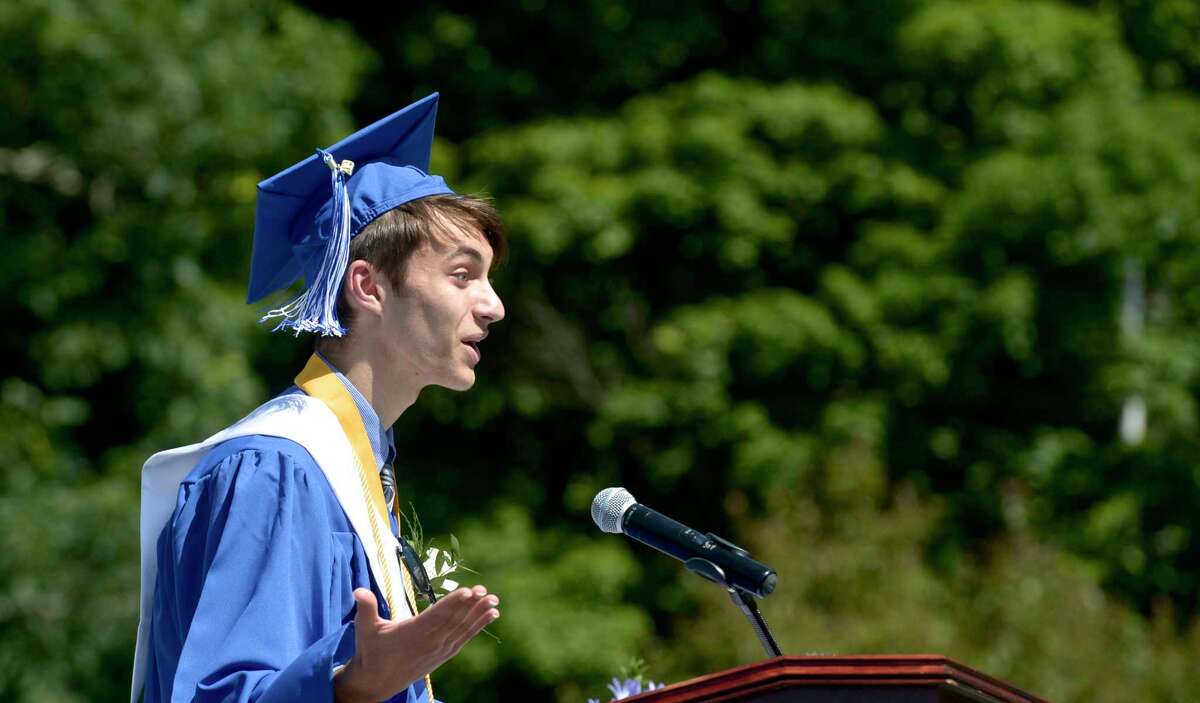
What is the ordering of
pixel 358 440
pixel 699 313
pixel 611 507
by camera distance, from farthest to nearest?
1. pixel 699 313
2. pixel 358 440
3. pixel 611 507

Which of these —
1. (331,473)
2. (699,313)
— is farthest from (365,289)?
(699,313)

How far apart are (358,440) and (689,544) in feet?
1.91

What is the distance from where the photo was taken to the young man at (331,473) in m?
2.12

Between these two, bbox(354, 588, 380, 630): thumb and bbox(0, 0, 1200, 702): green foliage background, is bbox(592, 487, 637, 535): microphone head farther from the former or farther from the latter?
bbox(0, 0, 1200, 702): green foliage background

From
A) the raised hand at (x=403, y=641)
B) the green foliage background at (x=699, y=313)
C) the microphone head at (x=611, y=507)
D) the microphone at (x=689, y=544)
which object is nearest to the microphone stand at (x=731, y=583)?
the microphone at (x=689, y=544)

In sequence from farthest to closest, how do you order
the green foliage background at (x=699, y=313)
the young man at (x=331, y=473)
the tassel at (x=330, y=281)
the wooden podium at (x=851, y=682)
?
1. the green foliage background at (x=699, y=313)
2. the tassel at (x=330, y=281)
3. the young man at (x=331, y=473)
4. the wooden podium at (x=851, y=682)

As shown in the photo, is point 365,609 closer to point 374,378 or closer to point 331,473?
point 331,473

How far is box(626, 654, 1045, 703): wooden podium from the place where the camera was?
1.94 metres

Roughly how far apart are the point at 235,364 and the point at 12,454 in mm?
1394

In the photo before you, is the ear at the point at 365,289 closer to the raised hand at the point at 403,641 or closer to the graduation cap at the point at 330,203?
the graduation cap at the point at 330,203

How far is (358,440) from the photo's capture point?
2562 mm

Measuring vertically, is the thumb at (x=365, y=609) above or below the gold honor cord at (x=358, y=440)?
below

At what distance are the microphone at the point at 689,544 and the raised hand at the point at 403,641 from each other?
1.17 feet

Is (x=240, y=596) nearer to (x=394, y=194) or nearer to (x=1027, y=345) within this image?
(x=394, y=194)
